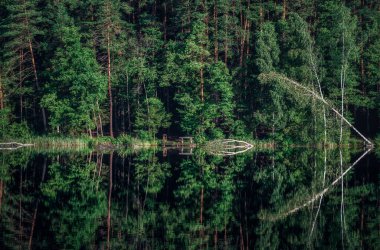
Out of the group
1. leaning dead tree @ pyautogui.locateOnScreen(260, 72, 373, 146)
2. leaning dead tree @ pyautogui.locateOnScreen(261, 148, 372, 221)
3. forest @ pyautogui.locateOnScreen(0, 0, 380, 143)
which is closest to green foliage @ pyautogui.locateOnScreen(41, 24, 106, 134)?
forest @ pyautogui.locateOnScreen(0, 0, 380, 143)

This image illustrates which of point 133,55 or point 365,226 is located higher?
point 133,55

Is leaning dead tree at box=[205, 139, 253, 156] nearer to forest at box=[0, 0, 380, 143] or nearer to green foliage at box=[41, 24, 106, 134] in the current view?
forest at box=[0, 0, 380, 143]

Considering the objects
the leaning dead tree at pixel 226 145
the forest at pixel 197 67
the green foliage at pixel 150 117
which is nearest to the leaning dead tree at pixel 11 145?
the forest at pixel 197 67

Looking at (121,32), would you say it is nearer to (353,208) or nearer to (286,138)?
(286,138)

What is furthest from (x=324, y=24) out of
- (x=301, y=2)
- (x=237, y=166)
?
(x=237, y=166)

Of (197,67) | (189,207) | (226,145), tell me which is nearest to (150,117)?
(197,67)
